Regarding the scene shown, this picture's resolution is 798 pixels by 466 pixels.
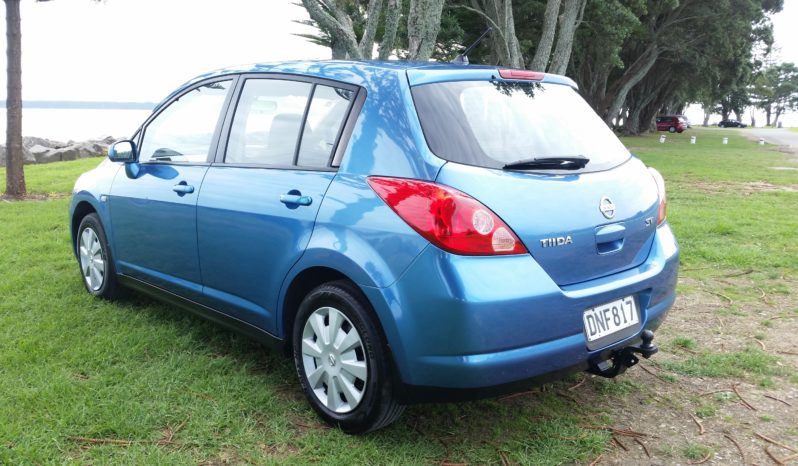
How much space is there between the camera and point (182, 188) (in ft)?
13.3

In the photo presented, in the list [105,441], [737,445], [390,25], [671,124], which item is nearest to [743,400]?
[737,445]

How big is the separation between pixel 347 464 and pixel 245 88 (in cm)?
216

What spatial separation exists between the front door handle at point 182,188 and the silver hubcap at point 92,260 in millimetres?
1300

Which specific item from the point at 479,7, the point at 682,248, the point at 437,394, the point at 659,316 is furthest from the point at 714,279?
the point at 479,7

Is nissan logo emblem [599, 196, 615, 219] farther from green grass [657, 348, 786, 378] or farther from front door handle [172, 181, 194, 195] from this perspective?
front door handle [172, 181, 194, 195]

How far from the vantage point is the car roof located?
3207 mm

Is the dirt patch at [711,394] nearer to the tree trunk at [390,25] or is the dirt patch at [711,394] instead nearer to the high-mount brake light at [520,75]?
the high-mount brake light at [520,75]

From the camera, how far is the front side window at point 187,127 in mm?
4094

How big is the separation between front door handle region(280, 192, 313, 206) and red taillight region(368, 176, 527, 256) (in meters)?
0.57

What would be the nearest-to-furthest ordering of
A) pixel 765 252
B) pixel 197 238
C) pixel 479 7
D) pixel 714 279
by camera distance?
pixel 197 238 < pixel 714 279 < pixel 765 252 < pixel 479 7

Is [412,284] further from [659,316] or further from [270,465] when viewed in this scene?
[659,316]

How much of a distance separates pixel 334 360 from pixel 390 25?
6995 mm

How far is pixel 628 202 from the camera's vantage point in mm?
3279

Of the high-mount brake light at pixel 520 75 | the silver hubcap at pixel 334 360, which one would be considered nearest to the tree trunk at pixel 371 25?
the high-mount brake light at pixel 520 75
